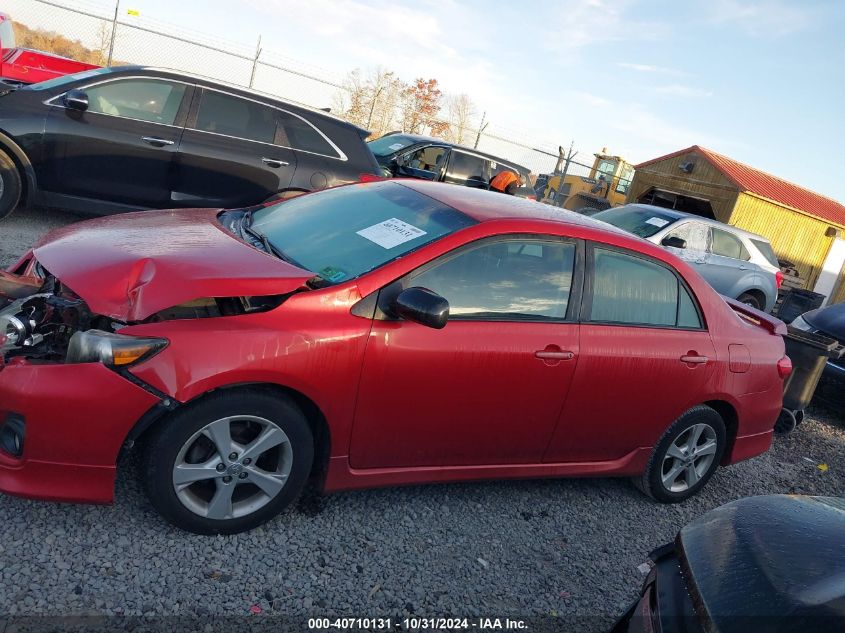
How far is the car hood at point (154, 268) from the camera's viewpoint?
273 cm

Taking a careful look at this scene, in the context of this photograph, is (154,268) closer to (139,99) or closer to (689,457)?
(689,457)

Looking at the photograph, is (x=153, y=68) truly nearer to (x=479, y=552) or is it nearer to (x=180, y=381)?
(x=180, y=381)

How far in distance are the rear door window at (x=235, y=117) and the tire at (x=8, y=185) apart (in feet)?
5.63

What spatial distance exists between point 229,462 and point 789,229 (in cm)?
2134

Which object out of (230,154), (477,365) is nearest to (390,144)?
(230,154)

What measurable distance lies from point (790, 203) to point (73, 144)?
20.0m

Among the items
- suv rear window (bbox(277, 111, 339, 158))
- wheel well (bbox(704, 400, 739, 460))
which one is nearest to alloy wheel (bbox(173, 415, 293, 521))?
wheel well (bbox(704, 400, 739, 460))

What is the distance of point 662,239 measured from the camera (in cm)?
959

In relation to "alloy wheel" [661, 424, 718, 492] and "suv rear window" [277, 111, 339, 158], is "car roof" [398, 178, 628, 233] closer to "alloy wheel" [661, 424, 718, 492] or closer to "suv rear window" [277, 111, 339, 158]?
"alloy wheel" [661, 424, 718, 492]

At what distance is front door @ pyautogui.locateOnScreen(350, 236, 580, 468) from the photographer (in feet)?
10.1

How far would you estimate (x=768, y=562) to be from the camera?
2000 mm

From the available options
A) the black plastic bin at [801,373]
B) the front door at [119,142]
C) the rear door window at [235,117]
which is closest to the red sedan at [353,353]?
the black plastic bin at [801,373]

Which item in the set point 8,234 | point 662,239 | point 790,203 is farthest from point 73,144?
point 790,203

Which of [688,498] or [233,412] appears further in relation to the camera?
[688,498]
